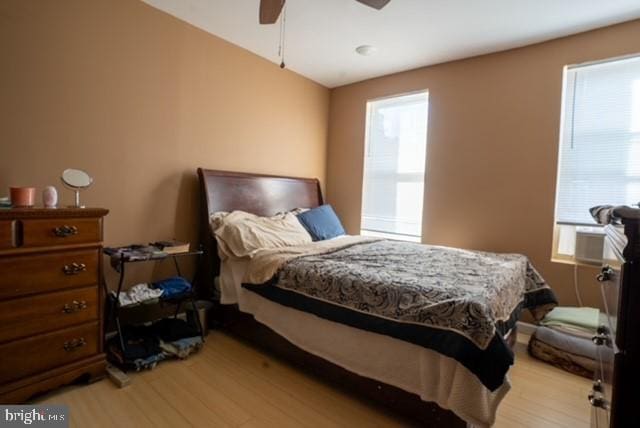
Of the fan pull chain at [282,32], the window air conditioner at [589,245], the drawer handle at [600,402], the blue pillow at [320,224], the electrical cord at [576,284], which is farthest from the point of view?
the blue pillow at [320,224]

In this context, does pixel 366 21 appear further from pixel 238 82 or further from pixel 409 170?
pixel 409 170

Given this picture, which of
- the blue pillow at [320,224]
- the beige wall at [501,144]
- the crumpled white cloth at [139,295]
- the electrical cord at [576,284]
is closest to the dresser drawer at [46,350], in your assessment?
the crumpled white cloth at [139,295]

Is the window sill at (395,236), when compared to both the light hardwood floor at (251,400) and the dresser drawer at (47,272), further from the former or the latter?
the dresser drawer at (47,272)

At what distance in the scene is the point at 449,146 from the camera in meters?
3.33

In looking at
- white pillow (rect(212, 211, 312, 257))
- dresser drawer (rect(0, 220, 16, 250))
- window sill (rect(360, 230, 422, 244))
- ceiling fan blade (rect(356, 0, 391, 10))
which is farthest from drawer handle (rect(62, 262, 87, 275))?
window sill (rect(360, 230, 422, 244))

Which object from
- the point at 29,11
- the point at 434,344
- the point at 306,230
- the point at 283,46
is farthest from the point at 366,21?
the point at 434,344

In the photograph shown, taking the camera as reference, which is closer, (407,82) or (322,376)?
A: (322,376)

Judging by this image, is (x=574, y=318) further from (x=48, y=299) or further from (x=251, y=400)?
(x=48, y=299)

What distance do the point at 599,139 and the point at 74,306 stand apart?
3941mm

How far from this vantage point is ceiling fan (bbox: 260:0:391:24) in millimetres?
1742

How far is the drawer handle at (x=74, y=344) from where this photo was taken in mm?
1803

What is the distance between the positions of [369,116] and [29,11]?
3.14 meters

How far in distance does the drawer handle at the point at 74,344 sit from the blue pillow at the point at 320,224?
1.93 m

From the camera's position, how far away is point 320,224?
333 cm
